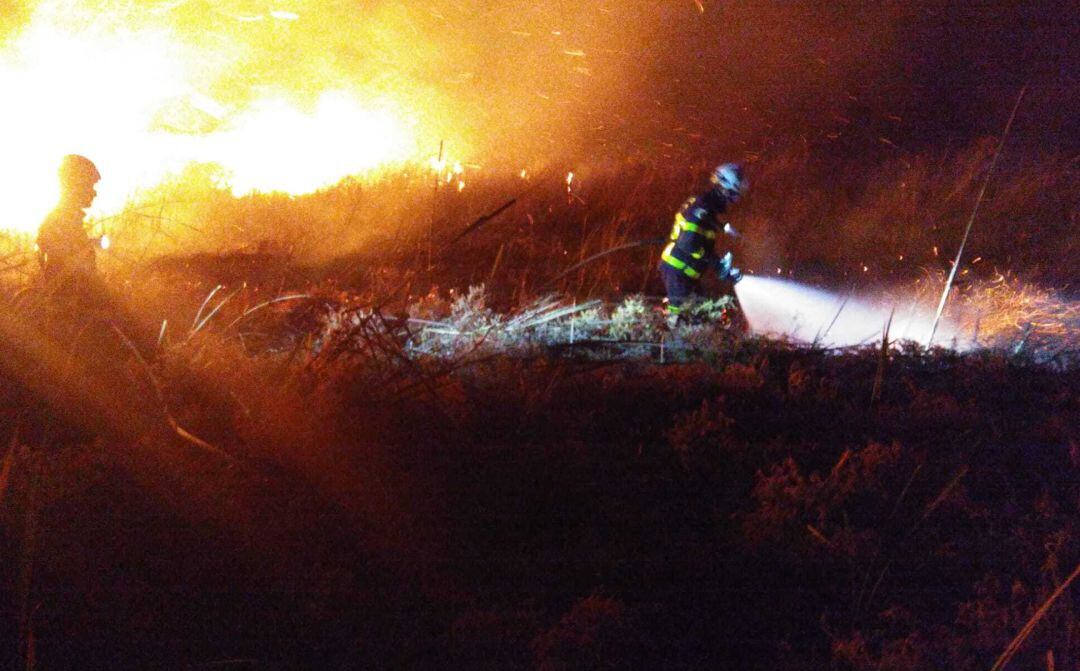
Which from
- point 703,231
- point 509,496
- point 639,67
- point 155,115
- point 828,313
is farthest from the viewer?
point 639,67

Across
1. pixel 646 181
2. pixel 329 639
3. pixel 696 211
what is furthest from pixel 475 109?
pixel 329 639

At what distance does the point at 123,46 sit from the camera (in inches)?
459

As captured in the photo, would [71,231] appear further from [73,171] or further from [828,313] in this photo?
[828,313]

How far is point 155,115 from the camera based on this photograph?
12.3m

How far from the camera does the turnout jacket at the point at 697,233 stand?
7.77m

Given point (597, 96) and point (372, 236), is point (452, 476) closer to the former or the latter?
point (372, 236)

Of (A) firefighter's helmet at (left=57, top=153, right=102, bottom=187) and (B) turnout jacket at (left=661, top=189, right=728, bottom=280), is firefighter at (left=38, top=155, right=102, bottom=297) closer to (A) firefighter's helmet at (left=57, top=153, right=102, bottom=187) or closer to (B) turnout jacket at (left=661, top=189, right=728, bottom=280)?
(A) firefighter's helmet at (left=57, top=153, right=102, bottom=187)

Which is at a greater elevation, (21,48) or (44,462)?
(21,48)

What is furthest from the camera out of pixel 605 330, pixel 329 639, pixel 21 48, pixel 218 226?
pixel 21 48

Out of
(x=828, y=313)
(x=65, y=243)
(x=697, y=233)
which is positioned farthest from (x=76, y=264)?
(x=828, y=313)

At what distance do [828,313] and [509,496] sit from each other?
7227mm

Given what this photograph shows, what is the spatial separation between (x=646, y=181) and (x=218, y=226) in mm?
6126

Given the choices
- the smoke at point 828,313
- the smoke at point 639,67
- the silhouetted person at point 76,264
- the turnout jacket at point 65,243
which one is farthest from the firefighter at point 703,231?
the smoke at point 639,67

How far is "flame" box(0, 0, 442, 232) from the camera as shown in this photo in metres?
10.3
